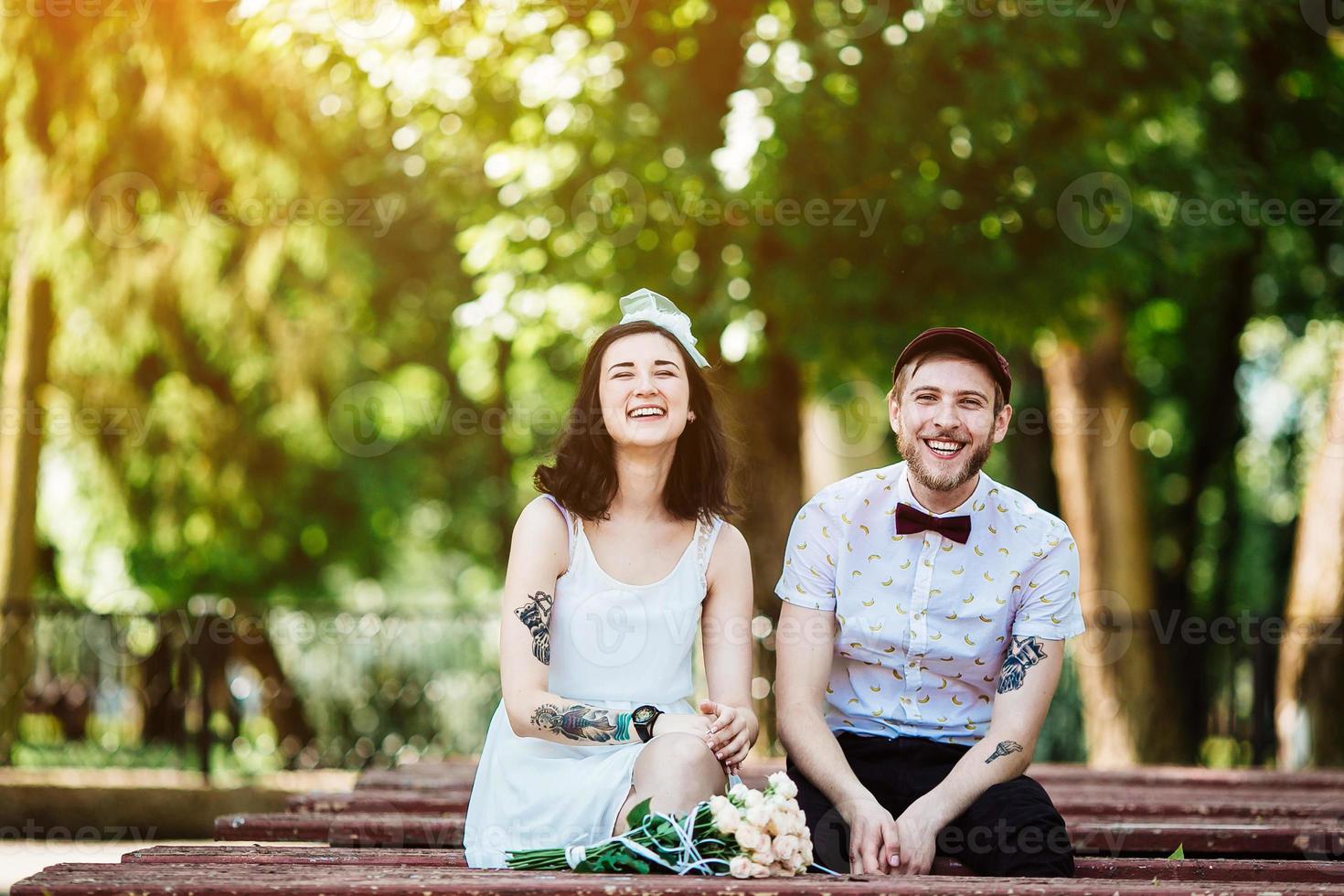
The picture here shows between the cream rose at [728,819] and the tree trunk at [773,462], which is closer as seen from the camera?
the cream rose at [728,819]

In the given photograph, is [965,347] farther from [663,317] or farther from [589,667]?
[589,667]

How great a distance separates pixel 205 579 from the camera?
18844 millimetres

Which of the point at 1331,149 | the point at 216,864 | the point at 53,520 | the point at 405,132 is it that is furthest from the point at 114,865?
the point at 53,520

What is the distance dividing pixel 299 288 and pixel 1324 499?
9.56m

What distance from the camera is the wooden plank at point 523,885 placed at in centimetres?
268

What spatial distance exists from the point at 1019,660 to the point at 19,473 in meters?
10.1

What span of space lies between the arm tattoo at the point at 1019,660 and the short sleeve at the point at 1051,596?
20mm

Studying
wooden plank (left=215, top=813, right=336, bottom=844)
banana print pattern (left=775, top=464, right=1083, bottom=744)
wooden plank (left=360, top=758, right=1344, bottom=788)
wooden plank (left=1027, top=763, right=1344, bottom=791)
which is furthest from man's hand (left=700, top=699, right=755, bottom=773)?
wooden plank (left=1027, top=763, right=1344, bottom=791)

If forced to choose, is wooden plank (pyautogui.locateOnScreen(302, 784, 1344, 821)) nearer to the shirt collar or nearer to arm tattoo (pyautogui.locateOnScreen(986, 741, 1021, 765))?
arm tattoo (pyautogui.locateOnScreen(986, 741, 1021, 765))

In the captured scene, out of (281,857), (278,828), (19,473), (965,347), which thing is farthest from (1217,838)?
(19,473)

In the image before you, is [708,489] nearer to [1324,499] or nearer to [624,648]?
[624,648]

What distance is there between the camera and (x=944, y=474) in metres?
3.64

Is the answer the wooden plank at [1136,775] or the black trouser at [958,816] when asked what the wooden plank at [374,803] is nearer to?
the wooden plank at [1136,775]

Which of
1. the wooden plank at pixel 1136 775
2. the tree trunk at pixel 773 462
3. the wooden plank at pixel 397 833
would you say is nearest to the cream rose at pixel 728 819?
the wooden plank at pixel 397 833
